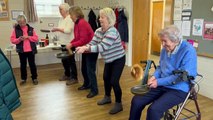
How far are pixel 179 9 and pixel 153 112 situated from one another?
2277mm

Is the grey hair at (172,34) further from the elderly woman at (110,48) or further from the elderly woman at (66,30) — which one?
the elderly woman at (66,30)

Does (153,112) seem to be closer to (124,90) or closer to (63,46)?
(124,90)

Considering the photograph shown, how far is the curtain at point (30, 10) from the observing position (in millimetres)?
4906

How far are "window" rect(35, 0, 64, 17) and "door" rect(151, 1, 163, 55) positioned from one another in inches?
116

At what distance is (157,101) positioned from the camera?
1936mm

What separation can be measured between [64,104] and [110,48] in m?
1.17

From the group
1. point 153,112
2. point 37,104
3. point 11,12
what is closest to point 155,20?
point 11,12

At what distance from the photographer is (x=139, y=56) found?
517 cm

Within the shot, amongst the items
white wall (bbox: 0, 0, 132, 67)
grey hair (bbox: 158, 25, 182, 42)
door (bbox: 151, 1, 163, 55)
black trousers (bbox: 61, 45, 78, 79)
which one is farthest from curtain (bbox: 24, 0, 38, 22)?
grey hair (bbox: 158, 25, 182, 42)

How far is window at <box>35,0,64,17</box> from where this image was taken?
17.0ft

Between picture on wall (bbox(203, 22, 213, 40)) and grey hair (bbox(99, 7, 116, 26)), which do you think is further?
picture on wall (bbox(203, 22, 213, 40))

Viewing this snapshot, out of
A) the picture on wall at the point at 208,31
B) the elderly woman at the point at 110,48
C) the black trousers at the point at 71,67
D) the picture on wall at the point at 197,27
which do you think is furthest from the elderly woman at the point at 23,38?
the picture on wall at the point at 208,31

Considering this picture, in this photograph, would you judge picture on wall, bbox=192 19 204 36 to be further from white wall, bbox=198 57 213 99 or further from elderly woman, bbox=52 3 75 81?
elderly woman, bbox=52 3 75 81

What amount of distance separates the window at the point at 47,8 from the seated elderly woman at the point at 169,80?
3.94m
